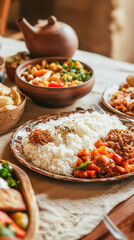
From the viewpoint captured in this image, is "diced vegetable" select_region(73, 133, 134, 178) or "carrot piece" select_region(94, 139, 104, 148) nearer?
"diced vegetable" select_region(73, 133, 134, 178)

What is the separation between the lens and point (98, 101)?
2020 mm

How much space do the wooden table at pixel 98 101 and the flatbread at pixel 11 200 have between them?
205mm

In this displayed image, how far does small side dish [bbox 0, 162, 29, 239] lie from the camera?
0.86 metres

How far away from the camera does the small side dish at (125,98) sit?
1800 millimetres

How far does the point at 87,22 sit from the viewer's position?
4645 millimetres

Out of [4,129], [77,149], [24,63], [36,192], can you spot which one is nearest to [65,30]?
[24,63]

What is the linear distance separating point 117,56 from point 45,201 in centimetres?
386

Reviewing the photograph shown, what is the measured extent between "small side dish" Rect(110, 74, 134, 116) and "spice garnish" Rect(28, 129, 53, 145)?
1.95 feet

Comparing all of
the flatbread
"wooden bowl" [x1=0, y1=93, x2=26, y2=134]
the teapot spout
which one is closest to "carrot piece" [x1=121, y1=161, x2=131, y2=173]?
the flatbread

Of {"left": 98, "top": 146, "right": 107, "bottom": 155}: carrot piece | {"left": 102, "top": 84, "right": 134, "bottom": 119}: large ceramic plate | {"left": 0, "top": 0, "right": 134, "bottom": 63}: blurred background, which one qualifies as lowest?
{"left": 0, "top": 0, "right": 134, "bottom": 63}: blurred background

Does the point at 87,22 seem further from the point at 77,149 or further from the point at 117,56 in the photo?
the point at 77,149

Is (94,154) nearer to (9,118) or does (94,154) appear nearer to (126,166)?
(126,166)

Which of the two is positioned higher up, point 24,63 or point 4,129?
point 24,63

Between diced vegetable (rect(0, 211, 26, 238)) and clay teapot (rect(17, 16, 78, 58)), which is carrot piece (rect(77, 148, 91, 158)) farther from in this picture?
clay teapot (rect(17, 16, 78, 58))
